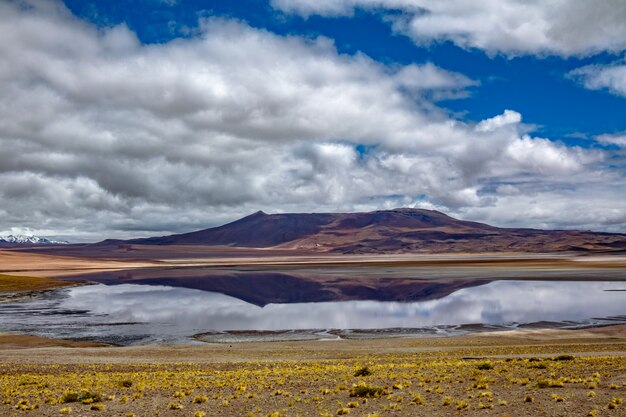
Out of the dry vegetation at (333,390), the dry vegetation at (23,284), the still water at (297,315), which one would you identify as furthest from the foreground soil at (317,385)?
the dry vegetation at (23,284)

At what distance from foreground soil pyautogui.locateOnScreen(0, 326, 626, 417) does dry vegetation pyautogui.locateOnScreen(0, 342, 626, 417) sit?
3 centimetres

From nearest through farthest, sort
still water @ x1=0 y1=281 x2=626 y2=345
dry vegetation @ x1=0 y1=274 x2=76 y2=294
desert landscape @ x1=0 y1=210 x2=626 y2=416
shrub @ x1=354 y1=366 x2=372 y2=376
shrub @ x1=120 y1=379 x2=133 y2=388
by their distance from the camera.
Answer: desert landscape @ x1=0 y1=210 x2=626 y2=416 < shrub @ x1=120 y1=379 x2=133 y2=388 < shrub @ x1=354 y1=366 x2=372 y2=376 < still water @ x1=0 y1=281 x2=626 y2=345 < dry vegetation @ x1=0 y1=274 x2=76 y2=294

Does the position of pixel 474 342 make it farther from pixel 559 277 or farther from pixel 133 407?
pixel 559 277

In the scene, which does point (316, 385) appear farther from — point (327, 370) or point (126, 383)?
point (126, 383)

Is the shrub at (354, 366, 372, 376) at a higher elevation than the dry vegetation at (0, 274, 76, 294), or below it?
higher

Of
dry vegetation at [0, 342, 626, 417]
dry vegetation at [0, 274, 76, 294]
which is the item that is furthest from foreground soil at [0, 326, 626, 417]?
dry vegetation at [0, 274, 76, 294]

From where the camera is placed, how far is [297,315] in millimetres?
53438

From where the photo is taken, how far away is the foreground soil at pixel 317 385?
15008 mm

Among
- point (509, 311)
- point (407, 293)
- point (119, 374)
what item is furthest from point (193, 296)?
point (119, 374)

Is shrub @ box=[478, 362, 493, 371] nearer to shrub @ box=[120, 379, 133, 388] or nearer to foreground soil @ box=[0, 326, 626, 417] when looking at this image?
foreground soil @ box=[0, 326, 626, 417]

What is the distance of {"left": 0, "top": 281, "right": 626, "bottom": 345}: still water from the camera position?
4266cm

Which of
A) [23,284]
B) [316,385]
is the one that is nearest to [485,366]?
[316,385]

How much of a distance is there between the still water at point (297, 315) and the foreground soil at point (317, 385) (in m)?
12.7

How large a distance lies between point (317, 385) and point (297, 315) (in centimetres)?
3548
